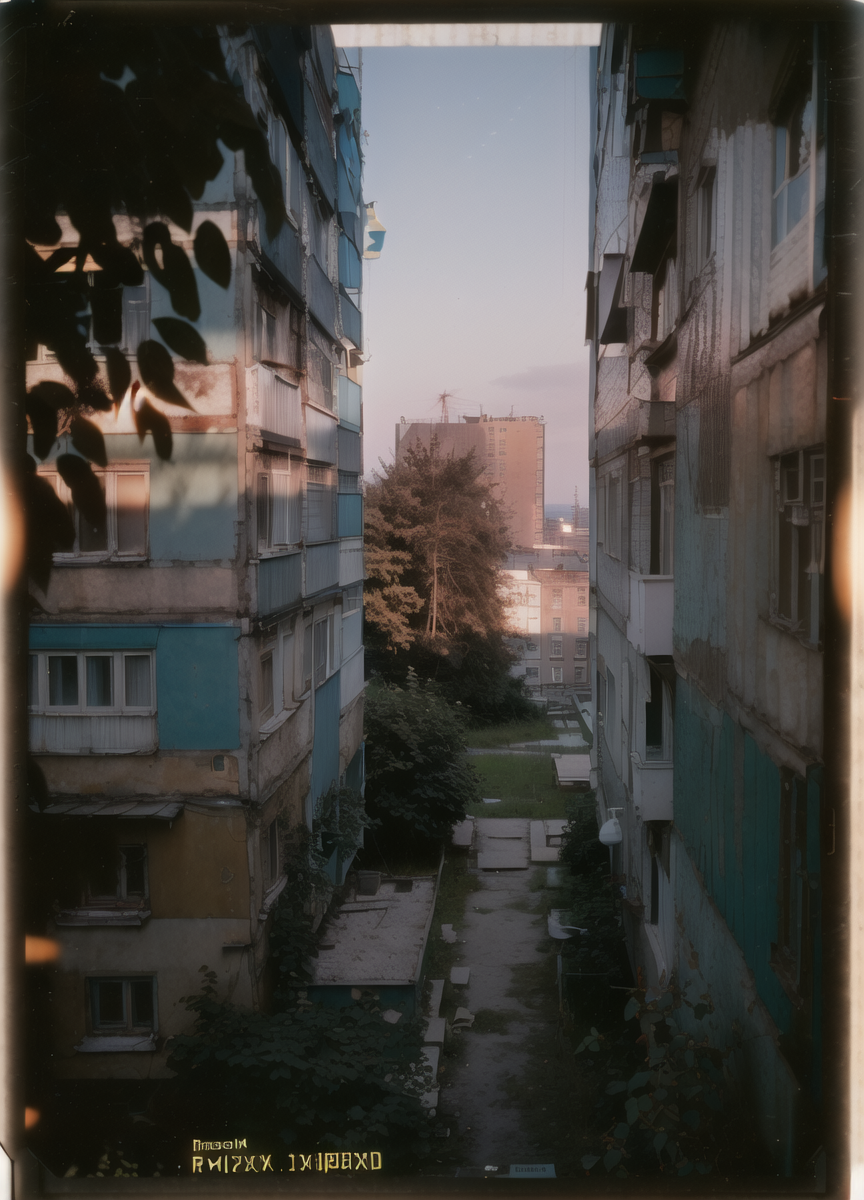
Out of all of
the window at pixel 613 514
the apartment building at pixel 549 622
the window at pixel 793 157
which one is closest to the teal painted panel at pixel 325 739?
the window at pixel 613 514

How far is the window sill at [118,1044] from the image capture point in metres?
2.57

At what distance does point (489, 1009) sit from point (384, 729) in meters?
2.82

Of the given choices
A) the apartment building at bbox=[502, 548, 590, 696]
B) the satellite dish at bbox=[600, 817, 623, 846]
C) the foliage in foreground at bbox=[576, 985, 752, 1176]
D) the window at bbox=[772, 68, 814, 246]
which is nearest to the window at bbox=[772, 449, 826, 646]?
the window at bbox=[772, 68, 814, 246]

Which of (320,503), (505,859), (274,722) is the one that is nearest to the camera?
(274,722)

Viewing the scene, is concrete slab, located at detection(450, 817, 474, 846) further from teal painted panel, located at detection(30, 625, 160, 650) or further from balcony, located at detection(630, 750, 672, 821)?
teal painted panel, located at detection(30, 625, 160, 650)

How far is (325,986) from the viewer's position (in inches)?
110

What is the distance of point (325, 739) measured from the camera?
12.5ft

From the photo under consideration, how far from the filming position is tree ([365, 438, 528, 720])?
746cm

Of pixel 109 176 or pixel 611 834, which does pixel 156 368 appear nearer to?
pixel 109 176

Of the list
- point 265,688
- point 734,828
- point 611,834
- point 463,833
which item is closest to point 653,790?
point 611,834

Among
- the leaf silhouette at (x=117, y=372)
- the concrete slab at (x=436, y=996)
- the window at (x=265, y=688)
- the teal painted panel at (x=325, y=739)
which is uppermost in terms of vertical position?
the leaf silhouette at (x=117, y=372)

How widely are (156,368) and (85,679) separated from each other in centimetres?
102

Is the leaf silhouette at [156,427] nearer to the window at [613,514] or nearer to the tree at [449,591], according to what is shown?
the window at [613,514]

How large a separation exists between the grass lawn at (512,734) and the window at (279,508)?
13.4 ft
